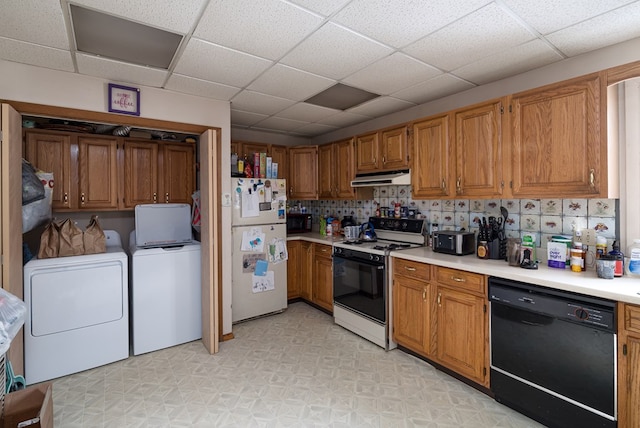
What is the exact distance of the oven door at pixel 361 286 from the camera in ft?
9.73

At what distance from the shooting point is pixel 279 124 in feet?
13.8

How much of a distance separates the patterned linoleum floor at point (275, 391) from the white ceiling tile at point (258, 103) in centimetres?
250

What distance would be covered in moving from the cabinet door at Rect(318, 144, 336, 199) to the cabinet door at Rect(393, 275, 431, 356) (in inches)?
67.9

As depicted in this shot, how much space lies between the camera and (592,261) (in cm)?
217

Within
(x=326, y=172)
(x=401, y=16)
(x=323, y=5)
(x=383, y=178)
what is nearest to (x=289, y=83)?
(x=323, y=5)

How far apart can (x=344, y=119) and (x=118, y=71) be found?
8.05ft

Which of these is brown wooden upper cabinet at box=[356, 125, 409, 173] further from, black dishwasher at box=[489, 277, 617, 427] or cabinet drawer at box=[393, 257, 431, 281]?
black dishwasher at box=[489, 277, 617, 427]

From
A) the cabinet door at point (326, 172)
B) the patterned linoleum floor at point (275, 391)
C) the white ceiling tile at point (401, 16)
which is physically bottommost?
the patterned linoleum floor at point (275, 391)

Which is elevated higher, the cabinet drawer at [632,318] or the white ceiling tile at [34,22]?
the white ceiling tile at [34,22]

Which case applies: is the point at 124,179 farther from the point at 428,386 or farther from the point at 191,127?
the point at 428,386

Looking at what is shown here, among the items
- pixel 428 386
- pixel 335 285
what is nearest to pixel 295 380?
pixel 428 386

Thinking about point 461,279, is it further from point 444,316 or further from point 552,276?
point 552,276

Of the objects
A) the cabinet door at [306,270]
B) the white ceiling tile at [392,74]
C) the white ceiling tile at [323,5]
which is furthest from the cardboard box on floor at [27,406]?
the white ceiling tile at [392,74]

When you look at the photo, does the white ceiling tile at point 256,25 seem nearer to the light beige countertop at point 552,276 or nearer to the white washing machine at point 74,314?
the light beige countertop at point 552,276
